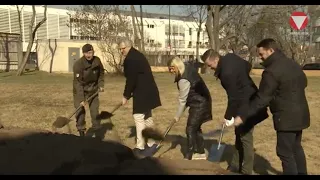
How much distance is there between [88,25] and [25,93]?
2485cm

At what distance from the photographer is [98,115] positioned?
707 cm

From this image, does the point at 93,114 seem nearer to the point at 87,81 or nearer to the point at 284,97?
the point at 87,81

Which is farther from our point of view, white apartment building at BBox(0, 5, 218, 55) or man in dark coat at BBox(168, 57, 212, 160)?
white apartment building at BBox(0, 5, 218, 55)

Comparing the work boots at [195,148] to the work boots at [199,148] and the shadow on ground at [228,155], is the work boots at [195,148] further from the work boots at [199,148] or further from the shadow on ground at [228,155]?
the shadow on ground at [228,155]

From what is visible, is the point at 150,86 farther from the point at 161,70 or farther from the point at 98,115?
the point at 161,70

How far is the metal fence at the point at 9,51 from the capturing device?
33656 millimetres

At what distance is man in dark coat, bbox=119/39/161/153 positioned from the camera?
5.74 m

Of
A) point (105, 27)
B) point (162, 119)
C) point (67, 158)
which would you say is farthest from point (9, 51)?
point (67, 158)

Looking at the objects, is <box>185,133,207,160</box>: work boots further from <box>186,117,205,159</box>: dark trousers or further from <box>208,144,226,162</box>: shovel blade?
<box>208,144,226,162</box>: shovel blade

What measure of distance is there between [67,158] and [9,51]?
3328 cm

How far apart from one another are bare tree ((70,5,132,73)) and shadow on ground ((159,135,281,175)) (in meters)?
17.9

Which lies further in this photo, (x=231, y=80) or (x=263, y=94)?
(x=231, y=80)

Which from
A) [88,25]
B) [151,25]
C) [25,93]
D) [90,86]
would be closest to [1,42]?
[88,25]

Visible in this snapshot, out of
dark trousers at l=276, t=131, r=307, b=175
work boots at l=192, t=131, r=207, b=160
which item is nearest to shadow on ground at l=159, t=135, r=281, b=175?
work boots at l=192, t=131, r=207, b=160
